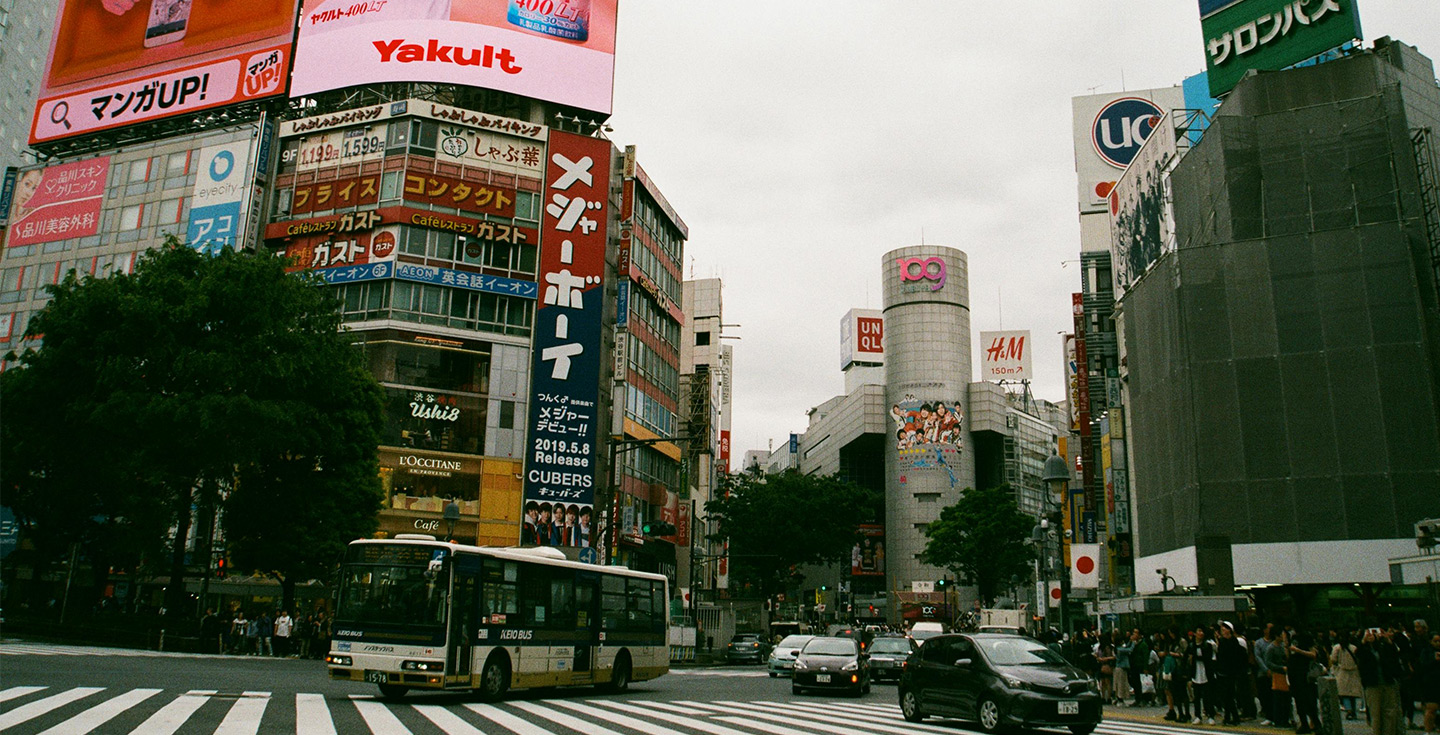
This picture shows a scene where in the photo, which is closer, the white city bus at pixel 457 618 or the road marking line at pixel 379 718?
the road marking line at pixel 379 718

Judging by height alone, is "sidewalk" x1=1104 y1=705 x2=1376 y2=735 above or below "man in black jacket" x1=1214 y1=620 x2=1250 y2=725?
below

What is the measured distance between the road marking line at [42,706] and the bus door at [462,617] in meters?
5.11

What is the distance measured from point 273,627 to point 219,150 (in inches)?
1080

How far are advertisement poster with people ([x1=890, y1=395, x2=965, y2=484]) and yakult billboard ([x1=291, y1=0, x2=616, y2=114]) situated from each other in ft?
241

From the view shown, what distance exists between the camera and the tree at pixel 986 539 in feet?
236

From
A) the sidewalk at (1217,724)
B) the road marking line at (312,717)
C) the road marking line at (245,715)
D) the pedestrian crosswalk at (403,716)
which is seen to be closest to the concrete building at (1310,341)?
the sidewalk at (1217,724)

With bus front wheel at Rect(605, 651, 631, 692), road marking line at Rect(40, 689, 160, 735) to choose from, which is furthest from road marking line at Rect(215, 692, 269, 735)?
bus front wheel at Rect(605, 651, 631, 692)

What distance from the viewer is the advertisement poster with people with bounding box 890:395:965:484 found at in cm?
11669

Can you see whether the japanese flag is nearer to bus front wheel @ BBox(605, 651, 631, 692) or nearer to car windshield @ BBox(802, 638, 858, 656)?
car windshield @ BBox(802, 638, 858, 656)

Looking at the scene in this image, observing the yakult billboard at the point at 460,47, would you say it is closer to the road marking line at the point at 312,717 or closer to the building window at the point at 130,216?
the building window at the point at 130,216

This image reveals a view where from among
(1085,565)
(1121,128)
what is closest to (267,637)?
(1085,565)

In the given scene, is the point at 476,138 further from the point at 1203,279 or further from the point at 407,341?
the point at 1203,279

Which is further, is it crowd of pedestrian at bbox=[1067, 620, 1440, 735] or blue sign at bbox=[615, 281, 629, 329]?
blue sign at bbox=[615, 281, 629, 329]

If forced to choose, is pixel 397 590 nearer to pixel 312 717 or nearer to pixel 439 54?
pixel 312 717
